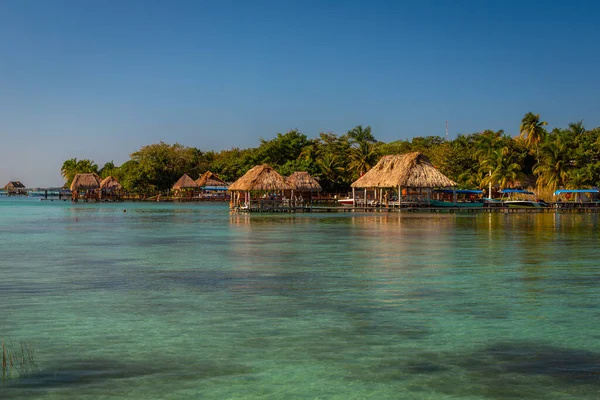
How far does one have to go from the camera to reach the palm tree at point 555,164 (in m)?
56.5

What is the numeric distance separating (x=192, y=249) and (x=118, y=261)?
12.2 feet

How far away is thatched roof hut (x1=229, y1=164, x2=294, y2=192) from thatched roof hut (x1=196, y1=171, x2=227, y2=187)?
3526 cm

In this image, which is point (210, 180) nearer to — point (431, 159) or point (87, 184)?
point (87, 184)

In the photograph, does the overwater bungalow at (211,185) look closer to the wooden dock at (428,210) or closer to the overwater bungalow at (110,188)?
the overwater bungalow at (110,188)

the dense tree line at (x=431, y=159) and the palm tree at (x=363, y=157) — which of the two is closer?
the dense tree line at (x=431, y=159)

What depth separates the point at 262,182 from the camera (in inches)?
1981

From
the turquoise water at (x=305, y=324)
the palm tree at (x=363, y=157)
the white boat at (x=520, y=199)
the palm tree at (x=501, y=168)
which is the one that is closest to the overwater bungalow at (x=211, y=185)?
the palm tree at (x=363, y=157)

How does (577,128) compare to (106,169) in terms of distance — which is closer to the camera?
(577,128)

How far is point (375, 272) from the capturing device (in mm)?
14727

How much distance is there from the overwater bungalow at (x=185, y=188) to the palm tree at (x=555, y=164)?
146 feet

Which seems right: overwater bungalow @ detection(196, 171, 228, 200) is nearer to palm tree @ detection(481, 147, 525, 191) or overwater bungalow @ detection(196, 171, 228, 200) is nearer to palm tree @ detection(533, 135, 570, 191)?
palm tree @ detection(481, 147, 525, 191)

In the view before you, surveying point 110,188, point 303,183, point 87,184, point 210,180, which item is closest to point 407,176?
point 303,183

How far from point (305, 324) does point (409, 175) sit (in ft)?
136

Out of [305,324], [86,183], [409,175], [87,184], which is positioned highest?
[86,183]
